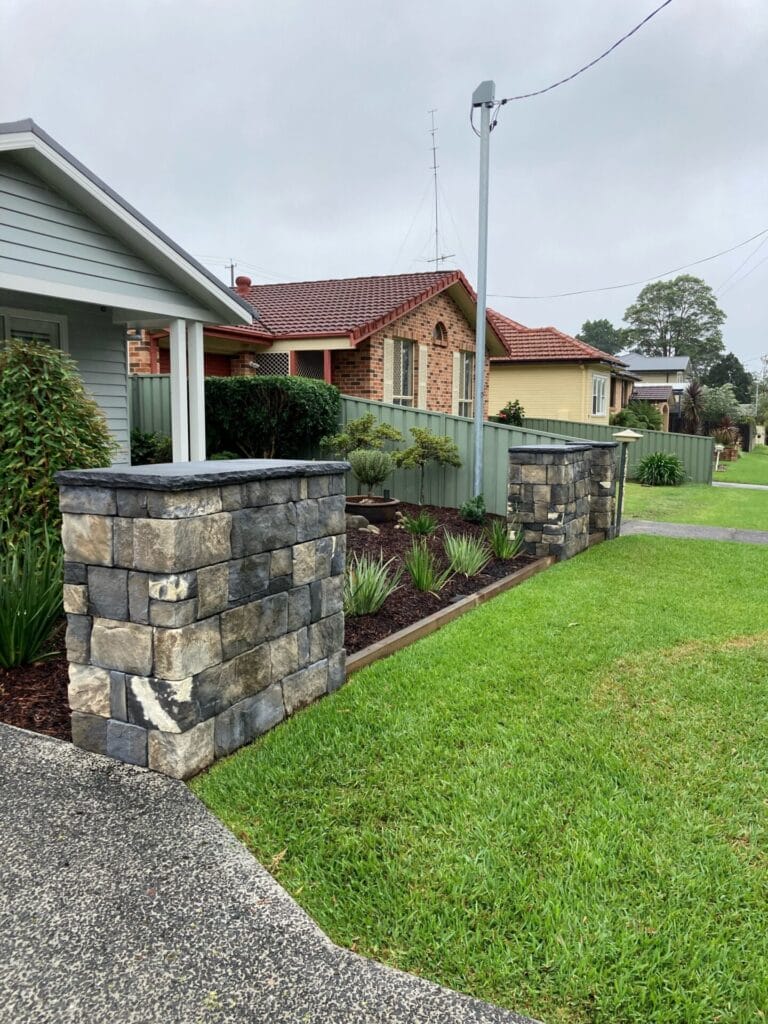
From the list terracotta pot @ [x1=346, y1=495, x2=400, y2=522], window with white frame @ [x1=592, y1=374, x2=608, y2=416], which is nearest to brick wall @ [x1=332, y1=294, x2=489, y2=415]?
terracotta pot @ [x1=346, y1=495, x2=400, y2=522]

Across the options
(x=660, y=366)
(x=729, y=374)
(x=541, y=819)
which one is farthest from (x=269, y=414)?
(x=729, y=374)

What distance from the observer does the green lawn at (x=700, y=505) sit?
1158 centimetres

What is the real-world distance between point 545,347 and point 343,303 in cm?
1070

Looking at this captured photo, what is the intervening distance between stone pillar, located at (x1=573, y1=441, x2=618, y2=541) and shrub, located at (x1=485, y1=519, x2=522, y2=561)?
5.67ft

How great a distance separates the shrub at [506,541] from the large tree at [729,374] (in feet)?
220

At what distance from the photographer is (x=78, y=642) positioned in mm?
3090

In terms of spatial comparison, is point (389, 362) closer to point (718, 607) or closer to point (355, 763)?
point (718, 607)

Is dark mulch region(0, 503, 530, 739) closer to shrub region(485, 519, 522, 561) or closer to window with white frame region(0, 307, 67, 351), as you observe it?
shrub region(485, 519, 522, 561)

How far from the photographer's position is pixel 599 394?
24516 millimetres

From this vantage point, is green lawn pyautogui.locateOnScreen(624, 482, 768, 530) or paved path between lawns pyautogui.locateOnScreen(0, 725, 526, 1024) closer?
paved path between lawns pyautogui.locateOnScreen(0, 725, 526, 1024)

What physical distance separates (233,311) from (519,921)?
829 centimetres

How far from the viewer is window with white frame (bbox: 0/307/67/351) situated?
8203 mm

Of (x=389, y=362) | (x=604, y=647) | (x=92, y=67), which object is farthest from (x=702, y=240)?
(x=604, y=647)

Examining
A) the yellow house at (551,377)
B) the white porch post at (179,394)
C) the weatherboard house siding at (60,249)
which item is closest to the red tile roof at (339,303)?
the white porch post at (179,394)
